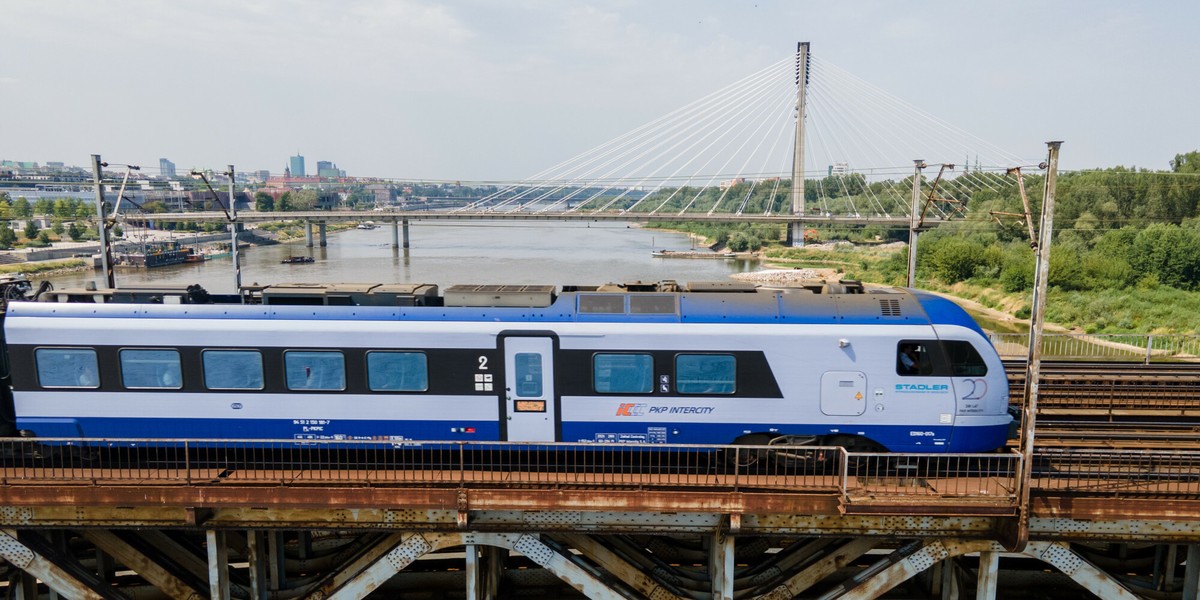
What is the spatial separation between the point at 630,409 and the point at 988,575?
17.2ft

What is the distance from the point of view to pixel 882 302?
10.9 m

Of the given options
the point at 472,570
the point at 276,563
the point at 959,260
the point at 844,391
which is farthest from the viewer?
the point at 959,260

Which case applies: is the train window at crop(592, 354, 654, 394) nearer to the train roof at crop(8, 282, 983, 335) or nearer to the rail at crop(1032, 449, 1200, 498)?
the train roof at crop(8, 282, 983, 335)

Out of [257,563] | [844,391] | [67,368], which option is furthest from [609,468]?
[67,368]

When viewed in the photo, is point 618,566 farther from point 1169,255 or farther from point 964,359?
point 1169,255

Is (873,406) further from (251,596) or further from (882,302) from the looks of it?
(251,596)

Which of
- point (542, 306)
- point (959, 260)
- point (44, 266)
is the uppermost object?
point (542, 306)

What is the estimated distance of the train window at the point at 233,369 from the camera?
10930mm

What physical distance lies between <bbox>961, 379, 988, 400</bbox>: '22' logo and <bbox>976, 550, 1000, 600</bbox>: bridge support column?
2.12m

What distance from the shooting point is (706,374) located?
1069 centimetres

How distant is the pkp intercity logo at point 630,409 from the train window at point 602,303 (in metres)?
1.39

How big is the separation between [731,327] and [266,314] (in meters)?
7.00

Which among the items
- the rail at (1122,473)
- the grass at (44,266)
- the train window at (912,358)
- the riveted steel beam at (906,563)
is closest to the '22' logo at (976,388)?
the train window at (912,358)

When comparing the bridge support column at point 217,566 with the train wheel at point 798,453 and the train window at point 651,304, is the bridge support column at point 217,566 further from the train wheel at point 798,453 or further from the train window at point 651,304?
the train wheel at point 798,453
